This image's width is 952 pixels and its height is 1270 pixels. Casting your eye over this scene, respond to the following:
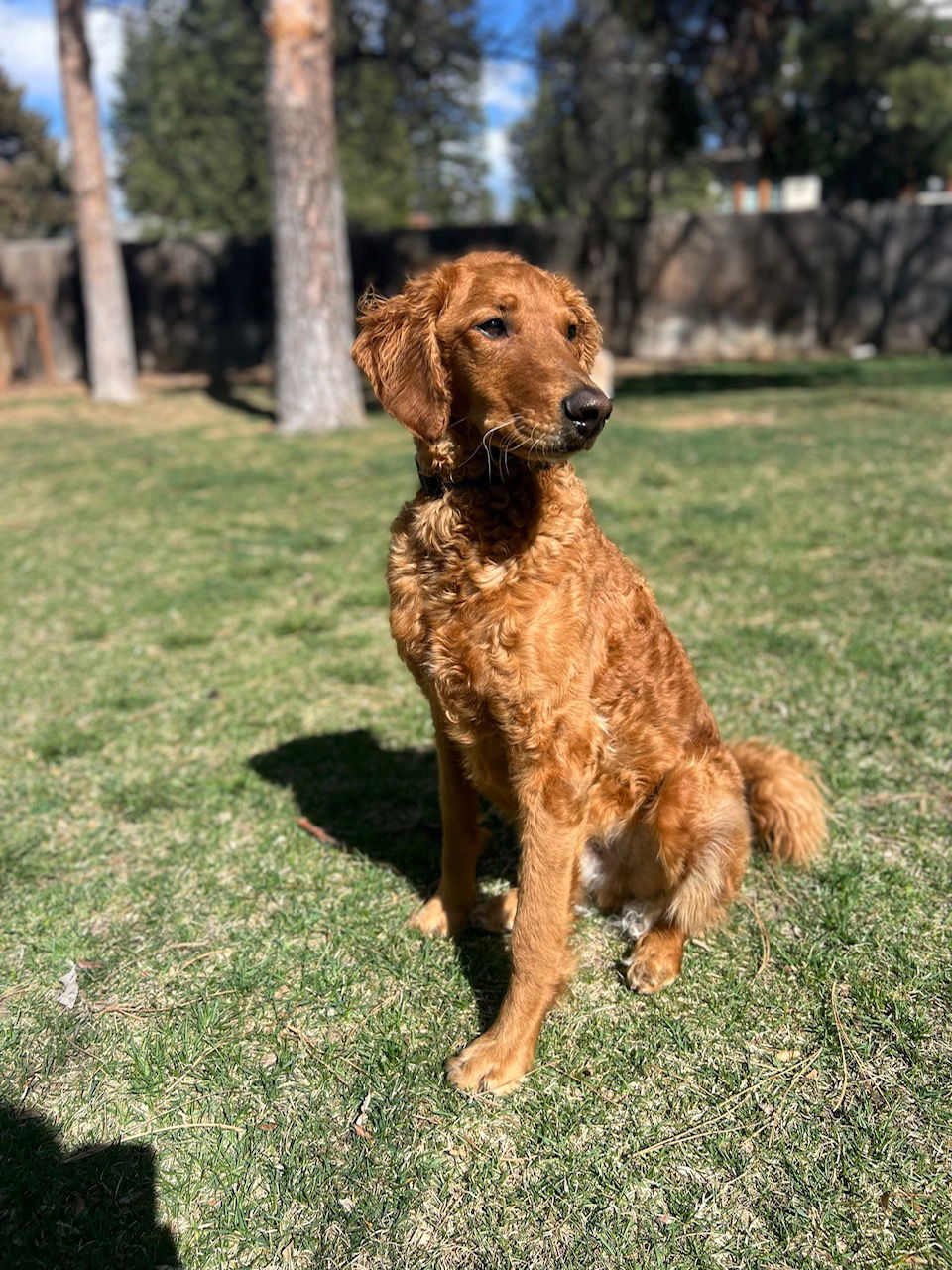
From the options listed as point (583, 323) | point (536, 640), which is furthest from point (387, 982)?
point (583, 323)

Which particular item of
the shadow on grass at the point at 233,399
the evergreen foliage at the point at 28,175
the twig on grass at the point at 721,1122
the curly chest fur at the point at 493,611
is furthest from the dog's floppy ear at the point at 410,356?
the evergreen foliage at the point at 28,175

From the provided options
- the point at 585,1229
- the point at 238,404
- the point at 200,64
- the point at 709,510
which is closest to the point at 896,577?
the point at 709,510

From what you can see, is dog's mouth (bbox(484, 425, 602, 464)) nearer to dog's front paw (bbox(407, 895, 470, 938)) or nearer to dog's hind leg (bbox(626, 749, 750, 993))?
dog's hind leg (bbox(626, 749, 750, 993))

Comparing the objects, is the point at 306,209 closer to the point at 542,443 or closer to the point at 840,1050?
the point at 542,443

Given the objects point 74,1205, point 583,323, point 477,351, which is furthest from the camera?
point 583,323

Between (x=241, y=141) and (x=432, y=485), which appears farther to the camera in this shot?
(x=241, y=141)

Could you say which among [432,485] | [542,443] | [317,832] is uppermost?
[542,443]

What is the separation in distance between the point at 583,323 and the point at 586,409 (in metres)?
0.70

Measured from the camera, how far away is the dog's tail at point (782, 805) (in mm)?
2906

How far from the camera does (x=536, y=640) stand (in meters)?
2.21

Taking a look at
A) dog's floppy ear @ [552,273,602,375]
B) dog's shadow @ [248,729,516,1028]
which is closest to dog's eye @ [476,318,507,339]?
dog's floppy ear @ [552,273,602,375]

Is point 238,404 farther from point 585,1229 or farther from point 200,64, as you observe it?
point 200,64

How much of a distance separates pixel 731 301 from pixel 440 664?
1779 cm

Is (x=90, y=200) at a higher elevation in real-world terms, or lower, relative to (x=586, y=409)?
higher
